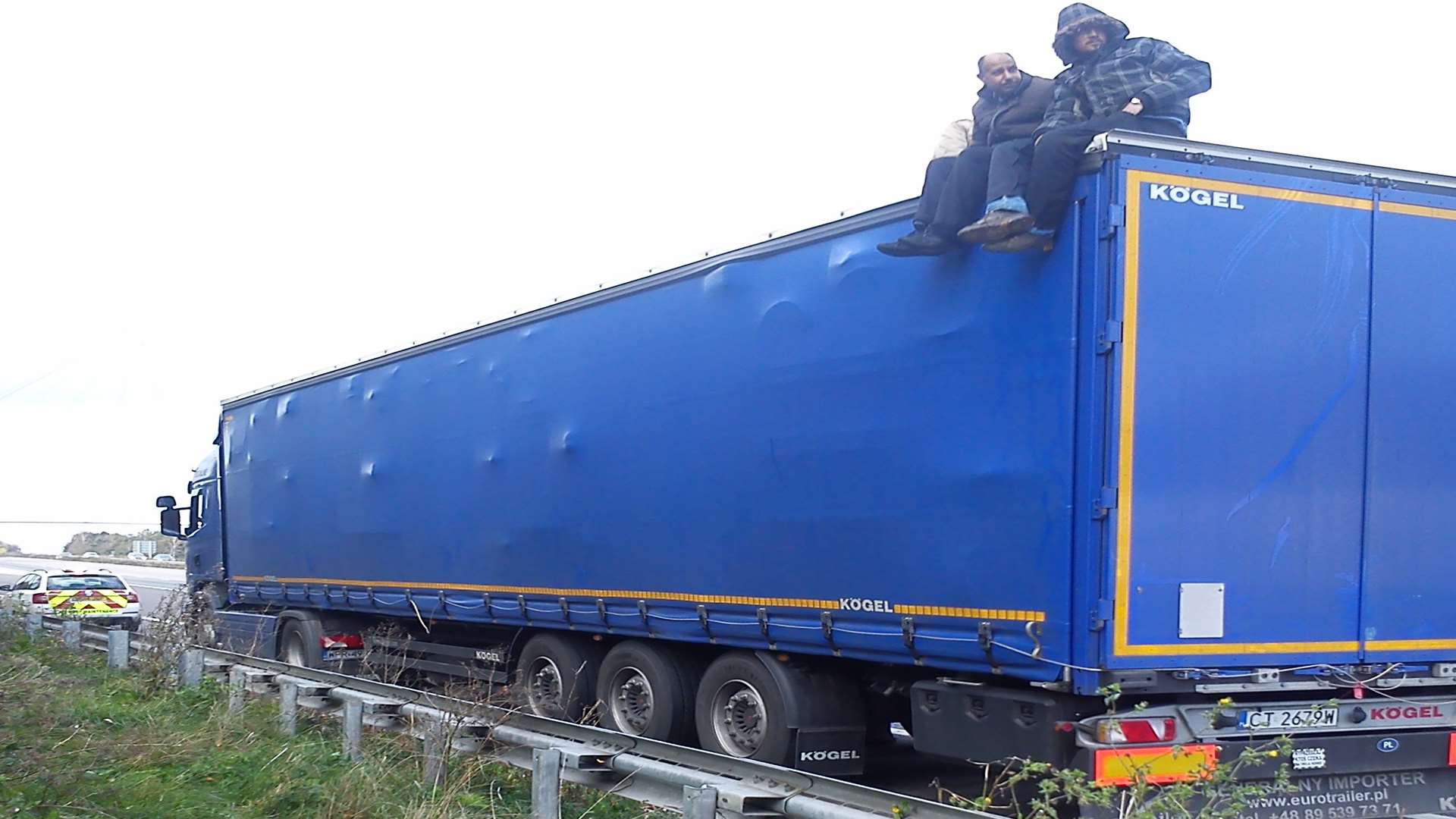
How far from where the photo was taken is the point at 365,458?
13617mm

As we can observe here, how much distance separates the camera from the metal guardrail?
571 centimetres

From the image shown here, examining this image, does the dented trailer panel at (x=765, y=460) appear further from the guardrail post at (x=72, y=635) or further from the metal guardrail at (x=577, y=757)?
the guardrail post at (x=72, y=635)

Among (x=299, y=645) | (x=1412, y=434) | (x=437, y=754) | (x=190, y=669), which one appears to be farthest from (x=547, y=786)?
(x=299, y=645)

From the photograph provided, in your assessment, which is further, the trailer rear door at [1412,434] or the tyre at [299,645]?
the tyre at [299,645]

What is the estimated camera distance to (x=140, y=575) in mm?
53344

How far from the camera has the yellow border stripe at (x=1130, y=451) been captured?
240 inches

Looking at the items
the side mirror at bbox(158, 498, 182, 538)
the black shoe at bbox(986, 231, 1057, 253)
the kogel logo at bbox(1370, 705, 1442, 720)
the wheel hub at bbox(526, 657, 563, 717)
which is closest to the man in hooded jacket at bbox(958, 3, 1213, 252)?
the black shoe at bbox(986, 231, 1057, 253)

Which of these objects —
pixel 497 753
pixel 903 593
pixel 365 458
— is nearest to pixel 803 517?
pixel 903 593

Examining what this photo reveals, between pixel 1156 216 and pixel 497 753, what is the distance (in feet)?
14.7

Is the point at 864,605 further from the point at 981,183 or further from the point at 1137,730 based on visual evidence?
the point at 981,183

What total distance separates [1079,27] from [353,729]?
5632 millimetres

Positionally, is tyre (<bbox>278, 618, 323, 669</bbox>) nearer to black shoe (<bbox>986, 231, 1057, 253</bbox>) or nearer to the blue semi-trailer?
the blue semi-trailer

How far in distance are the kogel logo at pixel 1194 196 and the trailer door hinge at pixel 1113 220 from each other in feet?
A: 0.62

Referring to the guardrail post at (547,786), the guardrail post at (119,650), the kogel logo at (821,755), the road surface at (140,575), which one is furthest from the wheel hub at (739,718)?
the road surface at (140,575)
